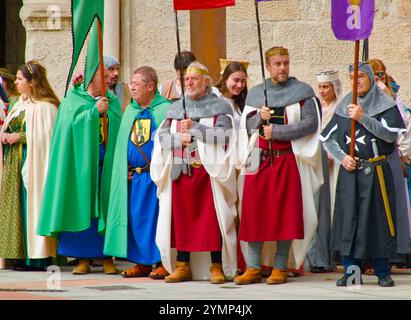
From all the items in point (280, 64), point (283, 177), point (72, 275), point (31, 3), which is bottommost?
point (72, 275)

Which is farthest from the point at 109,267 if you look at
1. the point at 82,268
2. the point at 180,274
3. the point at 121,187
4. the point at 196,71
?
the point at 196,71

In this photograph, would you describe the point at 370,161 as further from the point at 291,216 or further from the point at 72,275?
the point at 72,275

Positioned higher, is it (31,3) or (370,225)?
(31,3)

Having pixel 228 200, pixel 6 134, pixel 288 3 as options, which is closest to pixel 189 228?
pixel 228 200

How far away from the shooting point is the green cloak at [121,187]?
1129 cm

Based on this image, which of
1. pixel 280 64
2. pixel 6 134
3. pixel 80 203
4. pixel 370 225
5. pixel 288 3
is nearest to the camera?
pixel 370 225

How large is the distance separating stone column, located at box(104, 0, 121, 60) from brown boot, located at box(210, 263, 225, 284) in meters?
4.11

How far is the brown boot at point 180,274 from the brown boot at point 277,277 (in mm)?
723

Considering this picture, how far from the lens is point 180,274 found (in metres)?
10.9

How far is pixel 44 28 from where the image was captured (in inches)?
574

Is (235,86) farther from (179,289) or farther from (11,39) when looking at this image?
(11,39)

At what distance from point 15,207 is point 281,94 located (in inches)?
117

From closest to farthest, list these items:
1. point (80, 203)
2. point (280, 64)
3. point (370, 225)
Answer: point (370, 225), point (280, 64), point (80, 203)

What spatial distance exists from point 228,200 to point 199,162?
0.41m
